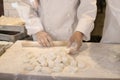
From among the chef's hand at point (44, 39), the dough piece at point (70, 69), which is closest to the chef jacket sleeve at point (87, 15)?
the chef's hand at point (44, 39)

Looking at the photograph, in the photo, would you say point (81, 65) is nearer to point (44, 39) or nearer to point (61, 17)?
point (44, 39)

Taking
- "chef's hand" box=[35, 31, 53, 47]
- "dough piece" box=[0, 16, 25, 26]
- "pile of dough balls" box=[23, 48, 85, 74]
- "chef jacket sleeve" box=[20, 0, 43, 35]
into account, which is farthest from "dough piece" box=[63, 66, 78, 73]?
"dough piece" box=[0, 16, 25, 26]

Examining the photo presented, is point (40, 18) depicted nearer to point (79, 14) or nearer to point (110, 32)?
point (79, 14)

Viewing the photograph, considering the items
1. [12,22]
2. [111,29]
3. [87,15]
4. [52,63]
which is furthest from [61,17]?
[12,22]

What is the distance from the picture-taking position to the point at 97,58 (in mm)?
983

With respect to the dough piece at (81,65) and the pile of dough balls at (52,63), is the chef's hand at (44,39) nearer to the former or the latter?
the pile of dough balls at (52,63)

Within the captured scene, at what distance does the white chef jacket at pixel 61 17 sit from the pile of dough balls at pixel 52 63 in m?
0.25

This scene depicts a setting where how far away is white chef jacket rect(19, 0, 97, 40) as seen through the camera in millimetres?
1175

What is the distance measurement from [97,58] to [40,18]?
46cm

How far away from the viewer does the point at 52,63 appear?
90 centimetres

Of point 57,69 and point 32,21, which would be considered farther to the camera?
point 32,21

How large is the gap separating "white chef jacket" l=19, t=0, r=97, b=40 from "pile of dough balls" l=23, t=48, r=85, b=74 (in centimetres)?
25

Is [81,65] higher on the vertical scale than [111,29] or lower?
lower

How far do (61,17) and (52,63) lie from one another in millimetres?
392
